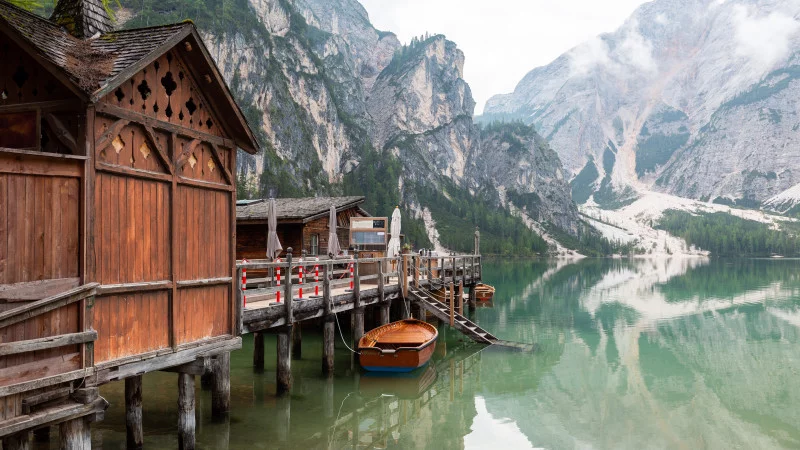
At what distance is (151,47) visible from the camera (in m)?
10.8

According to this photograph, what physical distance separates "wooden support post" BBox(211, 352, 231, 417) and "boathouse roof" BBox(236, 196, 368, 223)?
15.4 meters

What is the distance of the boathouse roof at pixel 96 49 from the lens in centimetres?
923

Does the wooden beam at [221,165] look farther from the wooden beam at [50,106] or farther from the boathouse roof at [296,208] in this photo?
the boathouse roof at [296,208]

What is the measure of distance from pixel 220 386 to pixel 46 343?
22.2ft

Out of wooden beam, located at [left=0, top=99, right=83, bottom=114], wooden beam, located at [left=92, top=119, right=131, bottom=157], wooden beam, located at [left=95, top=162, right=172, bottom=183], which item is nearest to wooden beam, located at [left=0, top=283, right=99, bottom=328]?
wooden beam, located at [left=95, top=162, right=172, bottom=183]

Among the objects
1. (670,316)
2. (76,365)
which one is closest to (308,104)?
(670,316)

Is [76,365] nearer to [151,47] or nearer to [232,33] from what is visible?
[151,47]

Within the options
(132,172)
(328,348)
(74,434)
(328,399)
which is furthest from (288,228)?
(74,434)

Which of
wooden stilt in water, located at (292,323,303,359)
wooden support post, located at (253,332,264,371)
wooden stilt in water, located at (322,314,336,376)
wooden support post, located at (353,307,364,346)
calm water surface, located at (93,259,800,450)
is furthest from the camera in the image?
wooden stilt in water, located at (292,323,303,359)

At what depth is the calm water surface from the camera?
15.6 m

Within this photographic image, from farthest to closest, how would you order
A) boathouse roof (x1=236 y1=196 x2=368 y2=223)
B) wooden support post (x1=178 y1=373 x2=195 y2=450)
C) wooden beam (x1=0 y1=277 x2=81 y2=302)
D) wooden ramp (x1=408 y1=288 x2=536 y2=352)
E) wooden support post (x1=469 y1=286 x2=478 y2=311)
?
1. wooden support post (x1=469 y1=286 x2=478 y2=311)
2. boathouse roof (x1=236 y1=196 x2=368 y2=223)
3. wooden ramp (x1=408 y1=288 x2=536 y2=352)
4. wooden support post (x1=178 y1=373 x2=195 y2=450)
5. wooden beam (x1=0 y1=277 x2=81 y2=302)

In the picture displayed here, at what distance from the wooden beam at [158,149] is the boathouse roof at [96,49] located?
109 centimetres

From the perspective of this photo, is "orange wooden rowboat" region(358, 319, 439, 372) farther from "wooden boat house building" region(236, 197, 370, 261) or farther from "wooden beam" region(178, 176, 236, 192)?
"wooden beam" region(178, 176, 236, 192)

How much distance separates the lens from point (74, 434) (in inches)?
357
